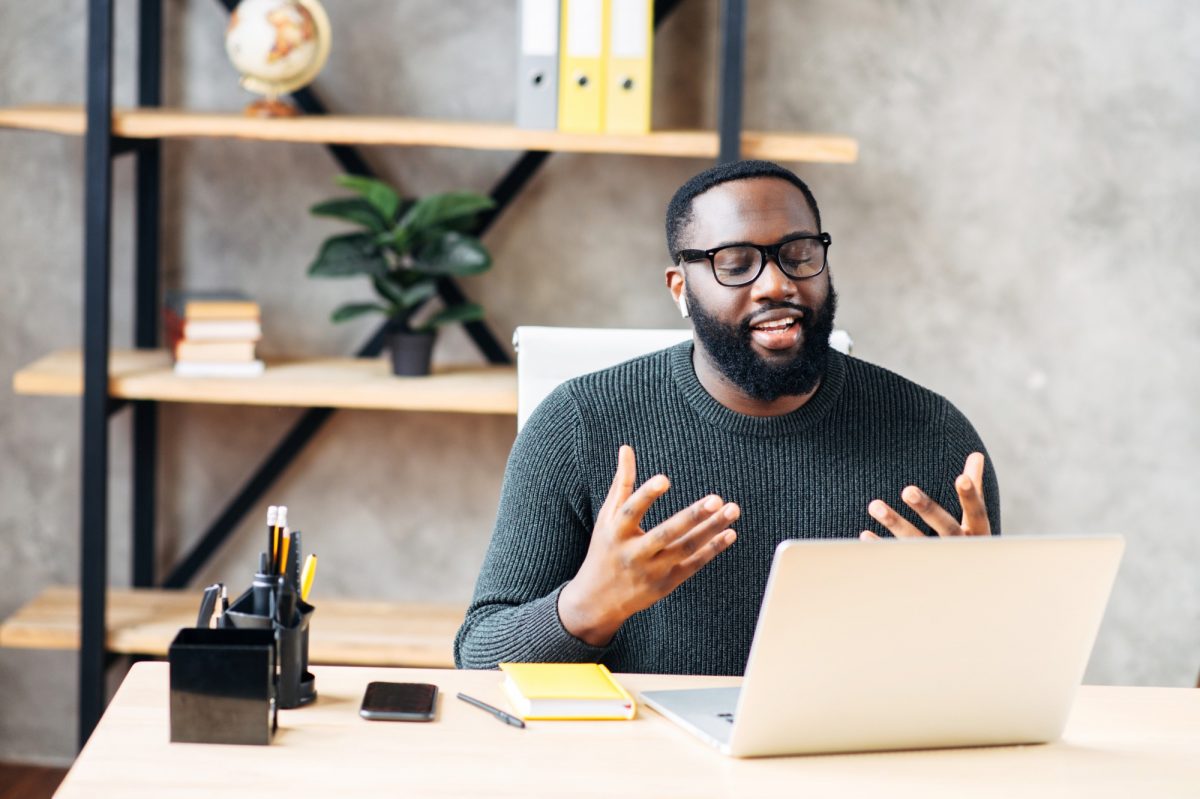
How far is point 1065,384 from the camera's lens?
2873 millimetres

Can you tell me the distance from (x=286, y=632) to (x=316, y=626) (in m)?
1.40

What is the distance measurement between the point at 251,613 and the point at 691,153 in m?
1.43

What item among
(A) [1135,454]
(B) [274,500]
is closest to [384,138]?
(B) [274,500]

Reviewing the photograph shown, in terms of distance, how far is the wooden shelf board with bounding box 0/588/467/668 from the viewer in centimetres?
251

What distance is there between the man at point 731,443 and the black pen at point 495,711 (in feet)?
0.86

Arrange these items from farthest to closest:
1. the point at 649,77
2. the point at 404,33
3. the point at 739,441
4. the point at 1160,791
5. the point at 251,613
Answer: the point at 404,33
the point at 649,77
the point at 739,441
the point at 251,613
the point at 1160,791

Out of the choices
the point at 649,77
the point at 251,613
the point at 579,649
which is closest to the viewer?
the point at 251,613

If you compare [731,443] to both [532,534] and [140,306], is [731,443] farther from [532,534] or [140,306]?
[140,306]

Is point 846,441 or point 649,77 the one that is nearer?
point 846,441

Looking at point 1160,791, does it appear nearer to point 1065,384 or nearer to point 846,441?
point 846,441

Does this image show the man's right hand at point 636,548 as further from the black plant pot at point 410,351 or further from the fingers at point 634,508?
the black plant pot at point 410,351

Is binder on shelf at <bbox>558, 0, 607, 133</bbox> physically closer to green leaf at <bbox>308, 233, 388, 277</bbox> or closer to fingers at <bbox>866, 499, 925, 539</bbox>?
green leaf at <bbox>308, 233, 388, 277</bbox>

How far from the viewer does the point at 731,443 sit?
169 cm

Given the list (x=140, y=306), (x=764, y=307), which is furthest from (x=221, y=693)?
(x=140, y=306)
